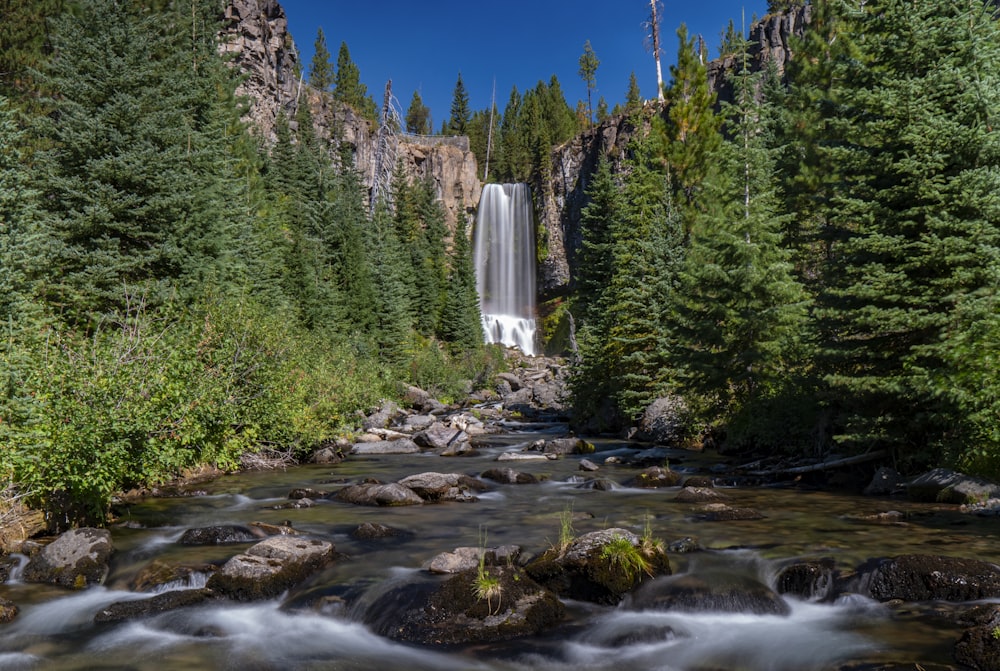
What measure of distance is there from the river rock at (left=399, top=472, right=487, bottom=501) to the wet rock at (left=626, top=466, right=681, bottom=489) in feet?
13.2

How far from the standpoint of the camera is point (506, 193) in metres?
82.1

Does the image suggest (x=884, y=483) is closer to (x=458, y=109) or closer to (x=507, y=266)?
(x=507, y=266)

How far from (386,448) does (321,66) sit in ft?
302

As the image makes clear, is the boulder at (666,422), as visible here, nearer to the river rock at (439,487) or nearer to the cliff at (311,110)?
the river rock at (439,487)

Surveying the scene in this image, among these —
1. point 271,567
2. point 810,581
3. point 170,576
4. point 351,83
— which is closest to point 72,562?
point 170,576

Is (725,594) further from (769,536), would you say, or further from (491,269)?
(491,269)

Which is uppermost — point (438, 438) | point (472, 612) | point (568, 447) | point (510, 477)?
point (438, 438)

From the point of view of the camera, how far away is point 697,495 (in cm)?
1324

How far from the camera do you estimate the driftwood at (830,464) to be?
13883mm

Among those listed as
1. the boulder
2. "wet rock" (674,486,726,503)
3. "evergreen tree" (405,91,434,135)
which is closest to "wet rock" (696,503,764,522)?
"wet rock" (674,486,726,503)

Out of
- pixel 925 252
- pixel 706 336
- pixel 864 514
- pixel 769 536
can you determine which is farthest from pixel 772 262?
pixel 769 536

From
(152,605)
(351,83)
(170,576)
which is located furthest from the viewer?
(351,83)

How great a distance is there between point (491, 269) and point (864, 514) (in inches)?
2586

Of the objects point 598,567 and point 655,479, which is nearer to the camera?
point 598,567
